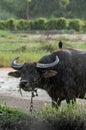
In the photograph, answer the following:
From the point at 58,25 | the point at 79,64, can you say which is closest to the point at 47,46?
the point at 79,64

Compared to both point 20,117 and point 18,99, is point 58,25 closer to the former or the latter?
point 18,99

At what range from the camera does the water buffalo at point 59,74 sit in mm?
9148

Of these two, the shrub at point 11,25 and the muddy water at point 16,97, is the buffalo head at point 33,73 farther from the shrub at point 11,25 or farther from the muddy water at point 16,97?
the shrub at point 11,25

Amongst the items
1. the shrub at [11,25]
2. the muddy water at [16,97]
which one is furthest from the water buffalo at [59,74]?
the shrub at [11,25]

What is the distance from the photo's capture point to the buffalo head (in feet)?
29.4

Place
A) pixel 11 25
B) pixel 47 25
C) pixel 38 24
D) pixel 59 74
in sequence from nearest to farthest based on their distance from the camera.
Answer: pixel 59 74 → pixel 47 25 → pixel 11 25 → pixel 38 24

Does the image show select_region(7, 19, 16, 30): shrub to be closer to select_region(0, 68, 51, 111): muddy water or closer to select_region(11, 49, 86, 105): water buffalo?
A: select_region(0, 68, 51, 111): muddy water

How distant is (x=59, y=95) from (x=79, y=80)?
1.60 ft

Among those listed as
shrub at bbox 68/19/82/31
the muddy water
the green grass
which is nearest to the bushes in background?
shrub at bbox 68/19/82/31

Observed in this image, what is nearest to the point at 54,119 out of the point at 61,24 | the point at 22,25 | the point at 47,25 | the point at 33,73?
the point at 33,73

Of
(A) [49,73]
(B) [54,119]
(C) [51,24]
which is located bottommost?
(C) [51,24]

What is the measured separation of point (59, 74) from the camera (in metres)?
9.50

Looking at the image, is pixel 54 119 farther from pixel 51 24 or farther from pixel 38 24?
pixel 38 24

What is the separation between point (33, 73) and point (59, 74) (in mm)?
607
